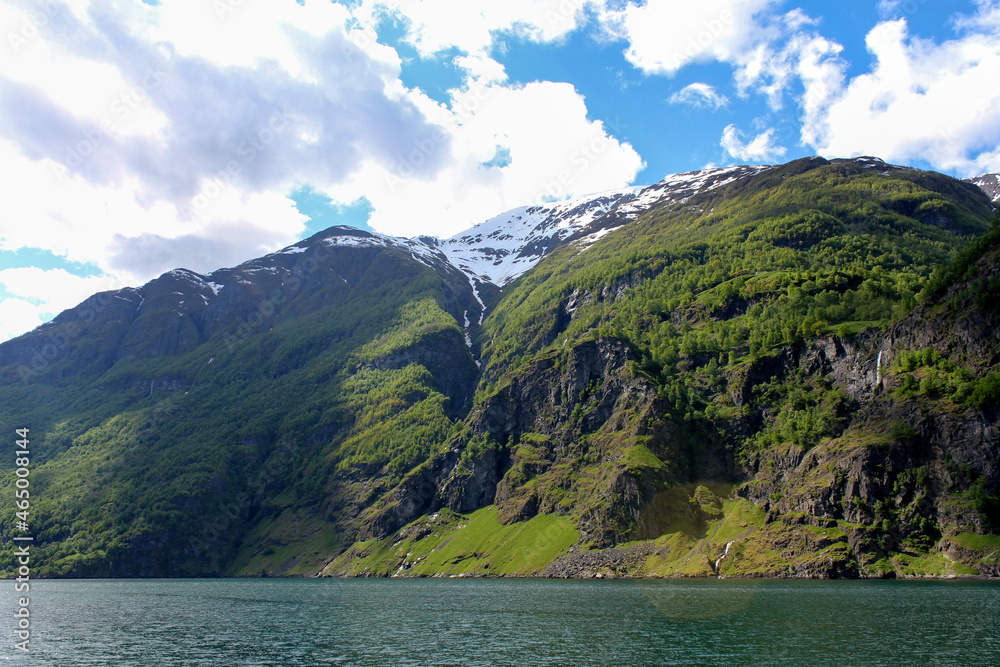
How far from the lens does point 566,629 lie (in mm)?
64000

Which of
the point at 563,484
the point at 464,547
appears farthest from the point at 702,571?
the point at 464,547

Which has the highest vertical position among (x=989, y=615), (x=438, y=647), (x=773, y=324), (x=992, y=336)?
(x=773, y=324)

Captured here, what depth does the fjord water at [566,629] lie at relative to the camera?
49.8 meters

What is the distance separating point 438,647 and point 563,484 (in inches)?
5369

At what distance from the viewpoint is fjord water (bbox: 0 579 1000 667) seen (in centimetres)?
4981

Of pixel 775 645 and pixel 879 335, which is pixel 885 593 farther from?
pixel 879 335

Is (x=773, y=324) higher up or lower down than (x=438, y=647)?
higher up

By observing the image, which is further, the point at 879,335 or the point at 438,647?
the point at 879,335

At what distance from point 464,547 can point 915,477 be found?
404ft

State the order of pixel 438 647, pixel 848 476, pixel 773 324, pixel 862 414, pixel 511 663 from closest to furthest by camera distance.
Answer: pixel 511 663, pixel 438 647, pixel 848 476, pixel 862 414, pixel 773 324

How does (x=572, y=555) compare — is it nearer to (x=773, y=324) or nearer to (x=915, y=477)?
(x=915, y=477)

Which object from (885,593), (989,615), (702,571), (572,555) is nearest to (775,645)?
(989,615)

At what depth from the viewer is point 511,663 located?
48781mm

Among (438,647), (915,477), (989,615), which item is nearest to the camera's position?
(438,647)
